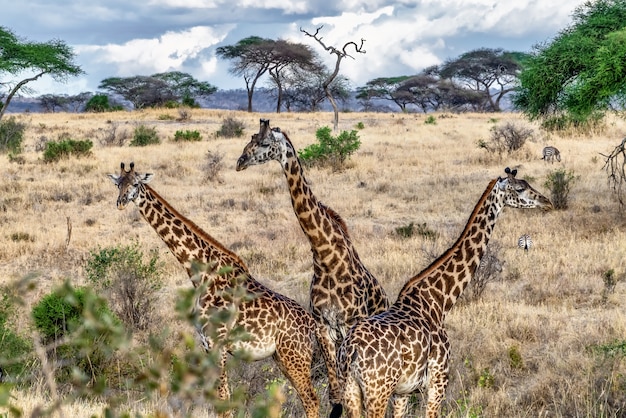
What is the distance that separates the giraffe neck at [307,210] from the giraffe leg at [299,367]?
718mm

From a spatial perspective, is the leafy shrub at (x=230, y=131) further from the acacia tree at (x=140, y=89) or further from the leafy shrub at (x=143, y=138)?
the acacia tree at (x=140, y=89)

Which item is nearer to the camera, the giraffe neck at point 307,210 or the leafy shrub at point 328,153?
the giraffe neck at point 307,210

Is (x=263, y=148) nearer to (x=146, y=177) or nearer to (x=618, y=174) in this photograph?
(x=146, y=177)

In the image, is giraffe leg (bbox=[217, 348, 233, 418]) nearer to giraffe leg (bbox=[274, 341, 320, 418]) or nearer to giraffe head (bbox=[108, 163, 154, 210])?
giraffe leg (bbox=[274, 341, 320, 418])

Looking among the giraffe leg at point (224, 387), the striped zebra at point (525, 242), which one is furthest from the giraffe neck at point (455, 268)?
the striped zebra at point (525, 242)

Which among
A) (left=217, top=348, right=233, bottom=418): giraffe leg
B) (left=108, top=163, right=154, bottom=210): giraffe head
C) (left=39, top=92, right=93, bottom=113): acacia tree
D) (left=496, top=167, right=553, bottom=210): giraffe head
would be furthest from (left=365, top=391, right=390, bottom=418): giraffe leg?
(left=39, top=92, right=93, bottom=113): acacia tree

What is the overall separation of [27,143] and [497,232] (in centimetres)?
1989

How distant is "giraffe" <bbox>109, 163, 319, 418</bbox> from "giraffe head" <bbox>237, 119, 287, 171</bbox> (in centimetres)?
61

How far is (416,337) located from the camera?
3953mm

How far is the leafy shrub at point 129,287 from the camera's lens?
787 centimetres

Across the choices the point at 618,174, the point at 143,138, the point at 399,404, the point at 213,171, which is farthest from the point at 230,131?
the point at 399,404

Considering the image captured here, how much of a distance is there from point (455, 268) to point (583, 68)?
9016 millimetres

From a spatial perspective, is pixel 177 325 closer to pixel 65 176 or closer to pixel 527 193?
pixel 527 193

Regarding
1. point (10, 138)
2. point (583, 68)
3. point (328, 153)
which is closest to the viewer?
point (583, 68)
